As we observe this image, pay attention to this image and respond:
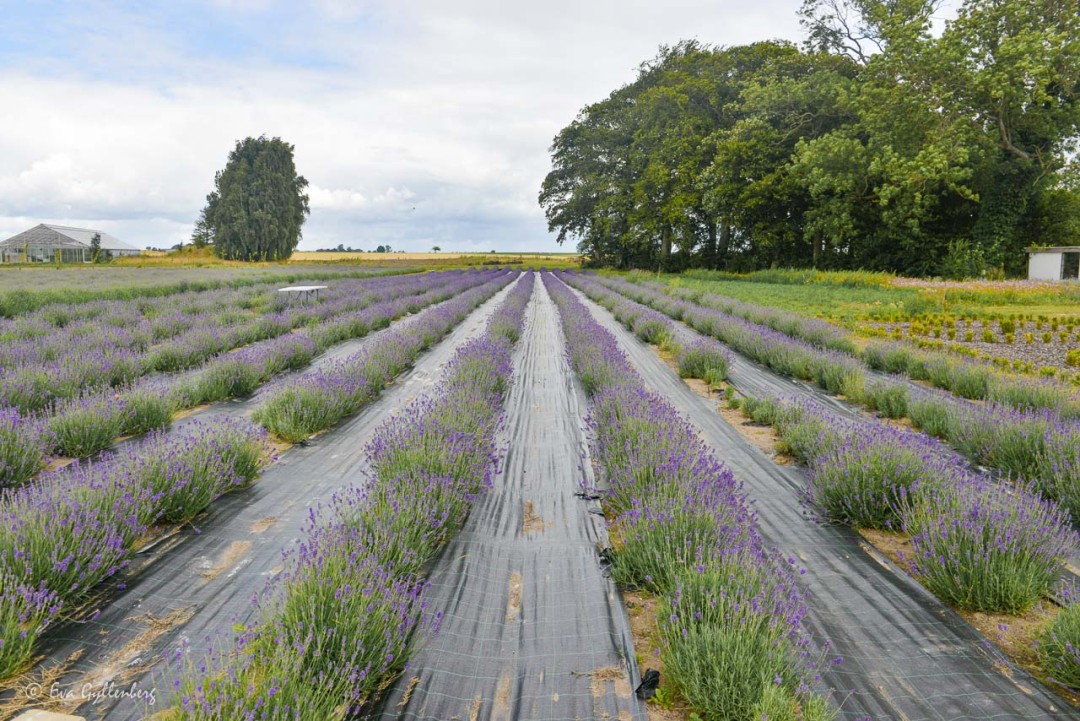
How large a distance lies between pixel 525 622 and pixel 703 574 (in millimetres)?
764

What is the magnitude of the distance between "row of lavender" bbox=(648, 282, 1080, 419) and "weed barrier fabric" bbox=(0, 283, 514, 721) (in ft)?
17.3

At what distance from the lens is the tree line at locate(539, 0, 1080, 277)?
62.6 ft

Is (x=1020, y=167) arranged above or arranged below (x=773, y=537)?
above

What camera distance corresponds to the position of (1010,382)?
560 cm

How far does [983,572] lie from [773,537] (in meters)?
0.95

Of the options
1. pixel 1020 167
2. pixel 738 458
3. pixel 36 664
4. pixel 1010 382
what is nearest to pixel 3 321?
pixel 36 664

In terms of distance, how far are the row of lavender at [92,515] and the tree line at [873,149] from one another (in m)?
22.2

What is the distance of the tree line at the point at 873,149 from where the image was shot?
19.1 meters

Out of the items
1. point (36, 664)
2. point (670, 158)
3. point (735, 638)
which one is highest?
point (670, 158)

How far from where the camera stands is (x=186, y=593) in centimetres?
246

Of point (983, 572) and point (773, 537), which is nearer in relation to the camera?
point (983, 572)

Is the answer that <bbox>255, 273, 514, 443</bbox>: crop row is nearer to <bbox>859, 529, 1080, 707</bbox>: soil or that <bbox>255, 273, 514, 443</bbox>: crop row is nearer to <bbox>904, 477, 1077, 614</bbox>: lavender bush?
<bbox>904, 477, 1077, 614</bbox>: lavender bush

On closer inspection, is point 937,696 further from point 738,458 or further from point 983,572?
point 738,458

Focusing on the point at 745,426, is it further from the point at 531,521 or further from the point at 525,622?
the point at 525,622
